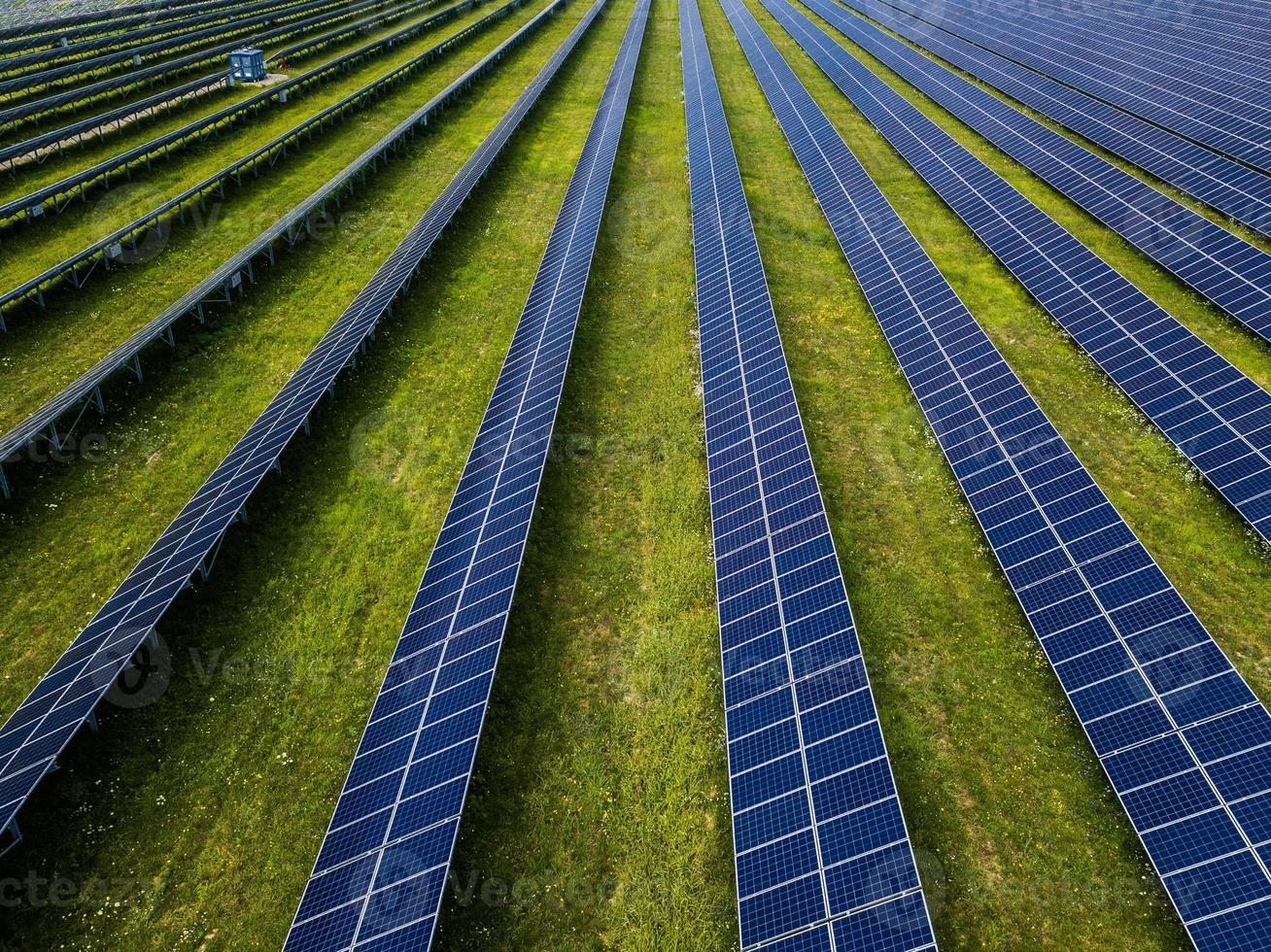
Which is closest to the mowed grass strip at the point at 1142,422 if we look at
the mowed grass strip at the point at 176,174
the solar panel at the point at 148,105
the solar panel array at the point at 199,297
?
the solar panel array at the point at 199,297

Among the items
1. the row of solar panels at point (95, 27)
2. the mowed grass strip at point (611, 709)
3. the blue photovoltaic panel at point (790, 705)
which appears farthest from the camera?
the row of solar panels at point (95, 27)

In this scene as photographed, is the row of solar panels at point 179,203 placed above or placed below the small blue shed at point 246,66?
below

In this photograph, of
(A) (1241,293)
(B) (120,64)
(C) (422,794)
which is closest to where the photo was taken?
(C) (422,794)

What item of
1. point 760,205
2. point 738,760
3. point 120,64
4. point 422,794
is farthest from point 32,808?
point 120,64

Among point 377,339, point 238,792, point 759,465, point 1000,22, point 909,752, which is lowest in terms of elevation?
point 909,752

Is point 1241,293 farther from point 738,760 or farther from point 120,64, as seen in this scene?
point 120,64

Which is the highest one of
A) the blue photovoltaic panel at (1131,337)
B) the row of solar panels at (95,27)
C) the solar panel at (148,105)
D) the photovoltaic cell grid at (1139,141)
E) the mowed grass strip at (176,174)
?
the row of solar panels at (95,27)

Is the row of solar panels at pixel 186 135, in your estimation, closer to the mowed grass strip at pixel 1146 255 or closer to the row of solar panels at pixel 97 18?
the row of solar panels at pixel 97 18
